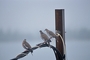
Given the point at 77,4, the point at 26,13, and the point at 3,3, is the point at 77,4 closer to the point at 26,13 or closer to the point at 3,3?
the point at 26,13

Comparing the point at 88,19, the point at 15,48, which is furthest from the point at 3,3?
the point at 88,19

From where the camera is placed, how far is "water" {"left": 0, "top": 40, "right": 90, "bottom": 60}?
271cm

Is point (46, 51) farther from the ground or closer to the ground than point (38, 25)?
closer to the ground

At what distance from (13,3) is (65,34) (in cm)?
124

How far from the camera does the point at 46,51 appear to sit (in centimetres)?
289

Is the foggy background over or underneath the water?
over

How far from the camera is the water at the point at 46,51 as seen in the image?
2.71 metres

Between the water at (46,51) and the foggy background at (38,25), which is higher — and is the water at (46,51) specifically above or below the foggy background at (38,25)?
below

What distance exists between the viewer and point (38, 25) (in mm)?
2826

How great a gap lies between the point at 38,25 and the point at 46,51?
56 cm

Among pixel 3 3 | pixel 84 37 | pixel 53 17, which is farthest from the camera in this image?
pixel 84 37

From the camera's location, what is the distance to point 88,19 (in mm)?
3098

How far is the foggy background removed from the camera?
2699mm

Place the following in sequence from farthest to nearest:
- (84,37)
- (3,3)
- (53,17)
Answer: (84,37)
(53,17)
(3,3)
